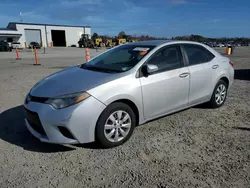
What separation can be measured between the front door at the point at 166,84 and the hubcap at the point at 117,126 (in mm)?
386

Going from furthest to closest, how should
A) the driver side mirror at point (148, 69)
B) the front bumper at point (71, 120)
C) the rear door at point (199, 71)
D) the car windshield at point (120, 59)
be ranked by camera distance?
the rear door at point (199, 71), the car windshield at point (120, 59), the driver side mirror at point (148, 69), the front bumper at point (71, 120)

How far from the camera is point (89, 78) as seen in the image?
3.29m

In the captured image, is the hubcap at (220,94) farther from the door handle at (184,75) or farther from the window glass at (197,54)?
the door handle at (184,75)

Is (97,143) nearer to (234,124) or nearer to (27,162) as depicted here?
(27,162)

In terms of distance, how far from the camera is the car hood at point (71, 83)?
303 centimetres

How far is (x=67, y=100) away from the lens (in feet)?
9.52

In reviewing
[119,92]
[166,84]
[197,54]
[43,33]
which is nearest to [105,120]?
[119,92]

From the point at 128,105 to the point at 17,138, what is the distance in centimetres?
192

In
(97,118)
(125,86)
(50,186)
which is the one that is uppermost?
(125,86)

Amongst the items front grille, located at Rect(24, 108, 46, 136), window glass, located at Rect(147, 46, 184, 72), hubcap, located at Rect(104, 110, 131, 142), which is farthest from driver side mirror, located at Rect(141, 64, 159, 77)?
front grille, located at Rect(24, 108, 46, 136)

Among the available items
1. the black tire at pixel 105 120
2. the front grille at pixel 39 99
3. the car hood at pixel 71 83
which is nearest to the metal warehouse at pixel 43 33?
the car hood at pixel 71 83

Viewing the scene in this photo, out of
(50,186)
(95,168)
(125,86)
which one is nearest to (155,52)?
(125,86)

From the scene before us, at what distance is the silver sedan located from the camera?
9.55ft

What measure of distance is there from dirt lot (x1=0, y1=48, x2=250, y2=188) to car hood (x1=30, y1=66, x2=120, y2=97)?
85 centimetres
